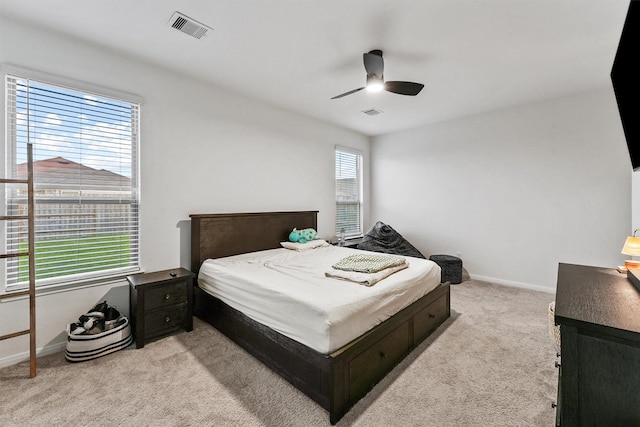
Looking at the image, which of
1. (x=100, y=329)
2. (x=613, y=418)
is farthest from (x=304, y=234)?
(x=613, y=418)

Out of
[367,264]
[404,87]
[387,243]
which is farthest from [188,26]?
[387,243]

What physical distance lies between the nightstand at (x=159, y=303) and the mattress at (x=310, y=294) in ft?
0.85

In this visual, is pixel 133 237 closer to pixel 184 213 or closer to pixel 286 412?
pixel 184 213

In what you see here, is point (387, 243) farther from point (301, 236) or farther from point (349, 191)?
point (301, 236)

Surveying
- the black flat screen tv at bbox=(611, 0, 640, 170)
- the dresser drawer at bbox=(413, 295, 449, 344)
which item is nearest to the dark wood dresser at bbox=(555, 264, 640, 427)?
the black flat screen tv at bbox=(611, 0, 640, 170)

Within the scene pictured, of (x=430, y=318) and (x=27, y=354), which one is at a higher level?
(x=430, y=318)

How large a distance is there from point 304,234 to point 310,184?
1.00 metres

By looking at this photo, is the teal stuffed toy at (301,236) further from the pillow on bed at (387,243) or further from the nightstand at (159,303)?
the nightstand at (159,303)

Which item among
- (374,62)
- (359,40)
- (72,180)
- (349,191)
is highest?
(359,40)

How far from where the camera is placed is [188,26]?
2.29 meters

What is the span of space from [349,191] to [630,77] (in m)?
4.25

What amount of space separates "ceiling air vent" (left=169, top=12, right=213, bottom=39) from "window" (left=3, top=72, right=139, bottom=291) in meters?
1.02

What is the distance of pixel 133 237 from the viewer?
285cm

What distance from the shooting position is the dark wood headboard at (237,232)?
3160 mm
